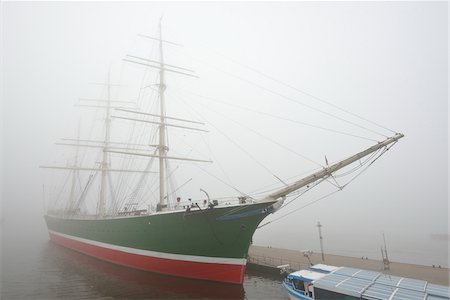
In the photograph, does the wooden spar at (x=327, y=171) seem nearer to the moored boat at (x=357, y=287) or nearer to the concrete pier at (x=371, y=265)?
the moored boat at (x=357, y=287)

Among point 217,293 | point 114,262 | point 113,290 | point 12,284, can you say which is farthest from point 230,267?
point 12,284

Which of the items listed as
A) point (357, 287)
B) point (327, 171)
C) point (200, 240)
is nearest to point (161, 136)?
point (200, 240)

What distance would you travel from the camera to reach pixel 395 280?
38.4 feet

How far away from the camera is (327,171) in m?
15.5

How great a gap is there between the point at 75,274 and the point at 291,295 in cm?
1830

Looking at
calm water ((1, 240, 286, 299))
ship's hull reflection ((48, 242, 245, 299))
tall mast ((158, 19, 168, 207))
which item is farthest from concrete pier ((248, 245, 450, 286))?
tall mast ((158, 19, 168, 207))

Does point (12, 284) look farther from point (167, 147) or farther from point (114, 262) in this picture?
point (167, 147)

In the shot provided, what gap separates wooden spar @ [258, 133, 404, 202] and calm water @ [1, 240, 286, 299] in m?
6.25

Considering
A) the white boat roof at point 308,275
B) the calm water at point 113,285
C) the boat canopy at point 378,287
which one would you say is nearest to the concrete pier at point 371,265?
the calm water at point 113,285

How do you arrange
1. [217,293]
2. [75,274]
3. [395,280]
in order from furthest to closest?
1. [75,274]
2. [217,293]
3. [395,280]

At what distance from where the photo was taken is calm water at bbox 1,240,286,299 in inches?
596

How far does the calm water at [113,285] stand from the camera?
49.7 ft

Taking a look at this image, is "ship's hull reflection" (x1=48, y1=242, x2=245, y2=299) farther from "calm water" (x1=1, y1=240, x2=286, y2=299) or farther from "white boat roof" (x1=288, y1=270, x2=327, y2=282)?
"white boat roof" (x1=288, y1=270, x2=327, y2=282)

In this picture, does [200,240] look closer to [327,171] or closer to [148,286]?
[148,286]
